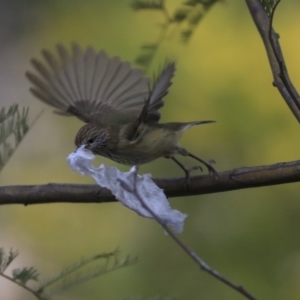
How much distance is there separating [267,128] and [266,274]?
26.3 inches

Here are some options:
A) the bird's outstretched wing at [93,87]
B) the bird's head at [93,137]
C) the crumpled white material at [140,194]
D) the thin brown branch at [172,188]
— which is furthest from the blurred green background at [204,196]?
the crumpled white material at [140,194]

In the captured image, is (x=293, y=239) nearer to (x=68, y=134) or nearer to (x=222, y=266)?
(x=222, y=266)

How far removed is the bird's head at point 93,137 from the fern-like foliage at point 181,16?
485mm

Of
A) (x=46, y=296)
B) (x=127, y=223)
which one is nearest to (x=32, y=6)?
(x=127, y=223)

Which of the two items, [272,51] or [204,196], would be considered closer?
[272,51]

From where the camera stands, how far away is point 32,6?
408cm

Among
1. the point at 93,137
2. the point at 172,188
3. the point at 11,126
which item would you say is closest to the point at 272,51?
the point at 172,188

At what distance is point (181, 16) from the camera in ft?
3.89

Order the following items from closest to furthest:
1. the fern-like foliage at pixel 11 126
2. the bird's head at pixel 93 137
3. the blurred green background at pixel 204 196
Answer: the fern-like foliage at pixel 11 126, the bird's head at pixel 93 137, the blurred green background at pixel 204 196

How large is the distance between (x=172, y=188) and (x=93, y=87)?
1.79ft

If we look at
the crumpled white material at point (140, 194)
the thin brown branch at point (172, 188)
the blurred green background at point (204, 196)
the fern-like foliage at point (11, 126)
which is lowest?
the blurred green background at point (204, 196)

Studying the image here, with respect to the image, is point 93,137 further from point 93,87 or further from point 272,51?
point 272,51

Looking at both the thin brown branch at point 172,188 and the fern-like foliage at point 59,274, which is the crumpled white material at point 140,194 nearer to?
the fern-like foliage at point 59,274

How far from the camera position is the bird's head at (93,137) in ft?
5.32
